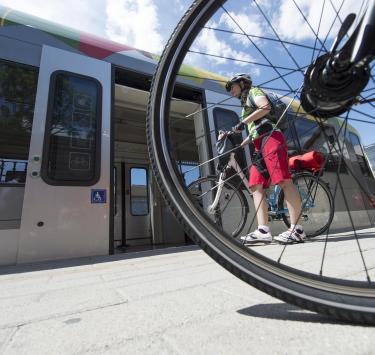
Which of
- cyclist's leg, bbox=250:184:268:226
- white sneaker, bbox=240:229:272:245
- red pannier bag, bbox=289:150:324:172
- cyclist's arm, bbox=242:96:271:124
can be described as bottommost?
white sneaker, bbox=240:229:272:245

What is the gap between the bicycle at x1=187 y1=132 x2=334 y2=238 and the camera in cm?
288

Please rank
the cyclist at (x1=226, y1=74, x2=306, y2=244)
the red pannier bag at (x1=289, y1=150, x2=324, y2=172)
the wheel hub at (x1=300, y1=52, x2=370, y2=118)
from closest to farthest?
the wheel hub at (x1=300, y1=52, x2=370, y2=118)
the cyclist at (x1=226, y1=74, x2=306, y2=244)
the red pannier bag at (x1=289, y1=150, x2=324, y2=172)

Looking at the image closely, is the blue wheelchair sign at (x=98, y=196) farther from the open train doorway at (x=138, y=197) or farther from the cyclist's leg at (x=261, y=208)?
the open train doorway at (x=138, y=197)

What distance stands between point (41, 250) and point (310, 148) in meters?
3.83

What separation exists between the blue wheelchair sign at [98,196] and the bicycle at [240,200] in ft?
2.84

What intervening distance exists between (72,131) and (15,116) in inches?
19.1

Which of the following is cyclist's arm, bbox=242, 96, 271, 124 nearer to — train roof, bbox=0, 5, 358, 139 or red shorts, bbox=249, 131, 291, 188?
red shorts, bbox=249, 131, 291, 188

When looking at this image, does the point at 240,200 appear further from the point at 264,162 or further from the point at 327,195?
the point at 327,195

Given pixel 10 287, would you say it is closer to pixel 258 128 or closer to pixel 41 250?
pixel 41 250

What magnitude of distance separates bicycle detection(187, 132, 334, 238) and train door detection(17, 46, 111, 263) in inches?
39.5

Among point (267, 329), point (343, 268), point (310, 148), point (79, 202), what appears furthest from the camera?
point (310, 148)

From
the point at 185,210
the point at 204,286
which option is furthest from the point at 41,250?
the point at 185,210

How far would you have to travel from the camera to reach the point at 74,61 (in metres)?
2.72

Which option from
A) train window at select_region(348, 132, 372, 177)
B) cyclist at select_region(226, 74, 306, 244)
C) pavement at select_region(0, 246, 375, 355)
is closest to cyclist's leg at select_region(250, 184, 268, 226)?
Answer: cyclist at select_region(226, 74, 306, 244)
